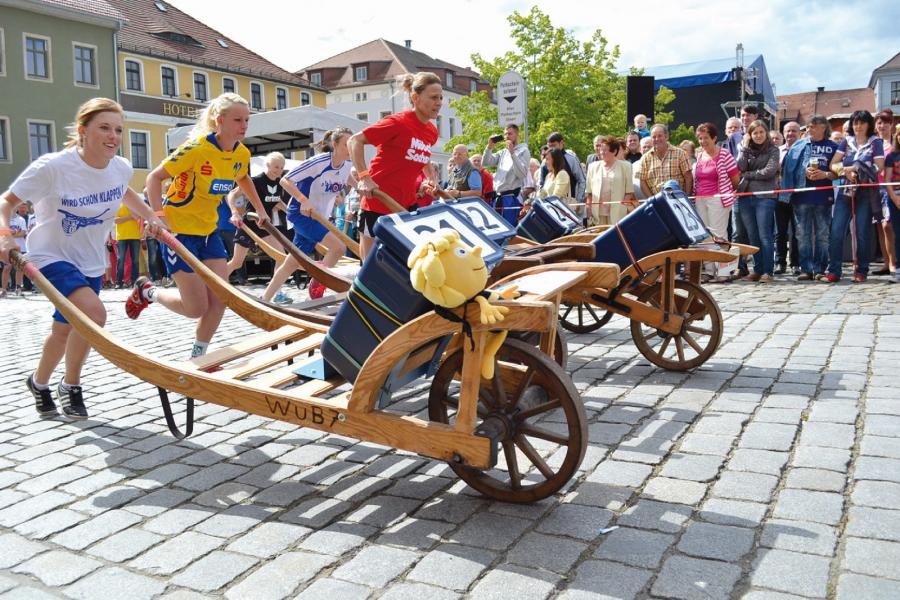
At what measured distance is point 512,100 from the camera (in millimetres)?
14250

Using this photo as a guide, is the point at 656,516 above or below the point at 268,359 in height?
below

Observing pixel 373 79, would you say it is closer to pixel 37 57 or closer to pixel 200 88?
pixel 200 88

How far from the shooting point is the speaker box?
52.2ft

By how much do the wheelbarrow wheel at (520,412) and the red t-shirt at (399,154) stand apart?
301 centimetres

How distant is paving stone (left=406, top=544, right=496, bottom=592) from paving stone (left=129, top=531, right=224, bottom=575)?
841mm

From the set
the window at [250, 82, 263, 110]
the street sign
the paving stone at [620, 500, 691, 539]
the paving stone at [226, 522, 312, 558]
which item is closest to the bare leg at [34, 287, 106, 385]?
the paving stone at [226, 522, 312, 558]

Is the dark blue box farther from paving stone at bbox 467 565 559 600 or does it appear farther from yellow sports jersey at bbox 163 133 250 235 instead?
paving stone at bbox 467 565 559 600

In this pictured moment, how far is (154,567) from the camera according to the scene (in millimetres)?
2939

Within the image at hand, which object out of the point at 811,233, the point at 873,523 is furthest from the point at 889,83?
the point at 873,523

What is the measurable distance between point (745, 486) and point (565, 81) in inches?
1507

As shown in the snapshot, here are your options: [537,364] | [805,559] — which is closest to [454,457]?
[537,364]

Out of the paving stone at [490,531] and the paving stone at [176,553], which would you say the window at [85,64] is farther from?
the paving stone at [490,531]

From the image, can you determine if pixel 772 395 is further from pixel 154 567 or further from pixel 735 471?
pixel 154 567

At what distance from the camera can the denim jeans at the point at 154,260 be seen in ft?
54.6
